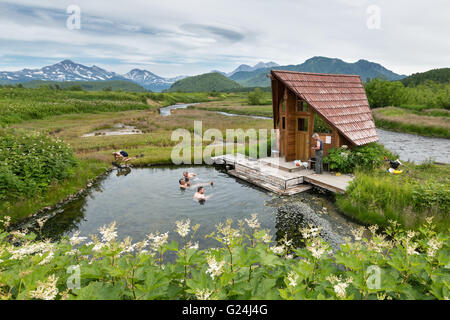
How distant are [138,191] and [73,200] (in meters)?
3.39

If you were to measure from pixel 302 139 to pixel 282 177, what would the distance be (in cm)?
383

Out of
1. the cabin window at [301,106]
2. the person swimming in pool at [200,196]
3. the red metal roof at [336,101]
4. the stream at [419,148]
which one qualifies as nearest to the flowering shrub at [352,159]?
the red metal roof at [336,101]

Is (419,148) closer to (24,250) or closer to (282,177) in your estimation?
(282,177)

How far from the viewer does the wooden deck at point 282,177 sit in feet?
46.0

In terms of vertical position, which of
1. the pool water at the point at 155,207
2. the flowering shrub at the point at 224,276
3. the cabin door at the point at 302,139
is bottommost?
the pool water at the point at 155,207

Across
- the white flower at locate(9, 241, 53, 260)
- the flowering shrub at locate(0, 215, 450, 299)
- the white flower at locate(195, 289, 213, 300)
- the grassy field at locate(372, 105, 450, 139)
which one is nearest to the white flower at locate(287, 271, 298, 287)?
the flowering shrub at locate(0, 215, 450, 299)

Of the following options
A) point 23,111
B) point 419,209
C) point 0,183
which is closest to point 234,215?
point 419,209

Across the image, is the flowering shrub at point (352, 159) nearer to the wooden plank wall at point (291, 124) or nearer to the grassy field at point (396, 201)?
the grassy field at point (396, 201)

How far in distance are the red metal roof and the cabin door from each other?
1.68m

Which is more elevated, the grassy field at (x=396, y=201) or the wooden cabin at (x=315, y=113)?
the wooden cabin at (x=315, y=113)

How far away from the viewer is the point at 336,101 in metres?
16.7

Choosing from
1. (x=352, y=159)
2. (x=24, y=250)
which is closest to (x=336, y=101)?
(x=352, y=159)

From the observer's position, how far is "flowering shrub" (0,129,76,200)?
12.0 meters

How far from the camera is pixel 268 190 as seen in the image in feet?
48.9
